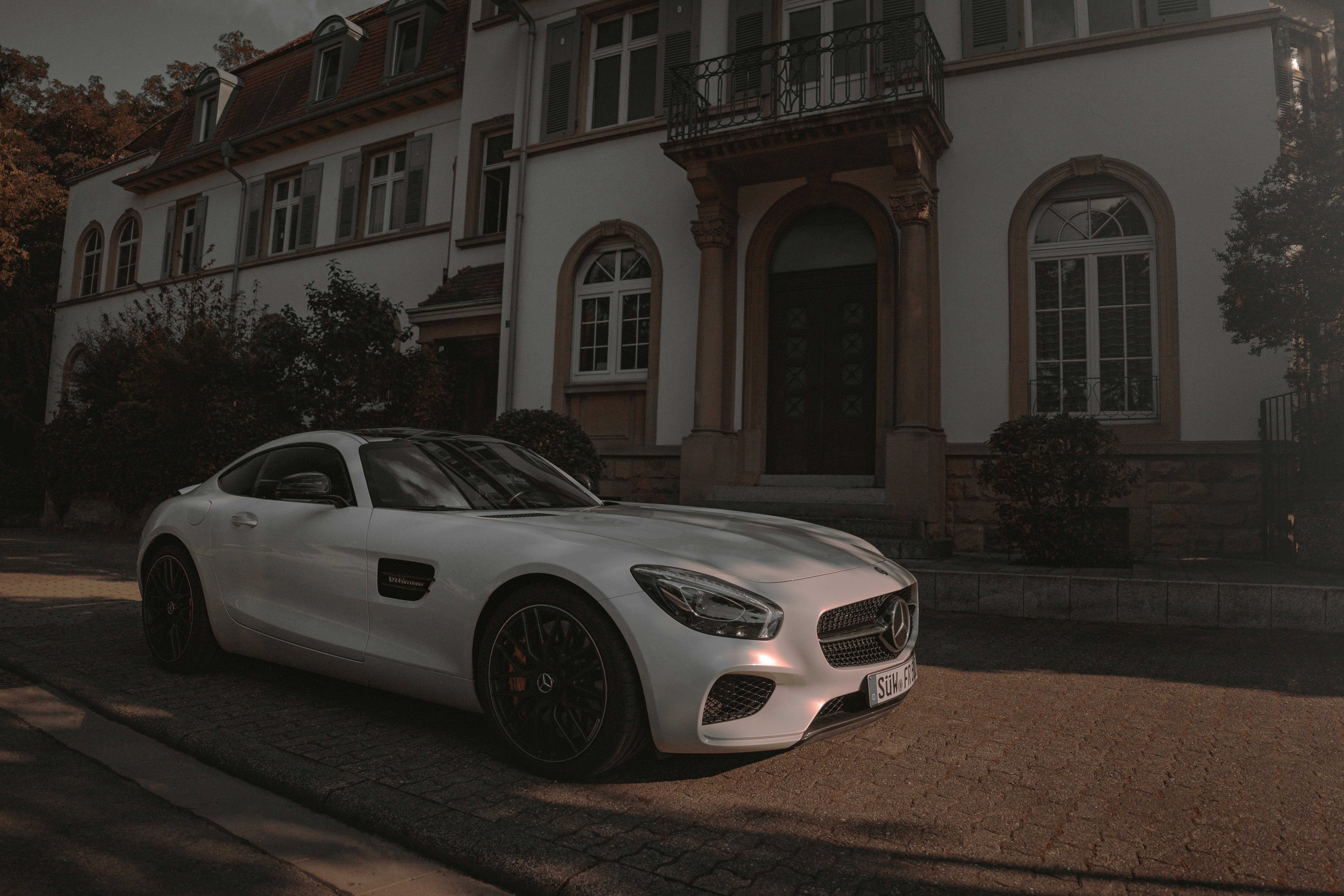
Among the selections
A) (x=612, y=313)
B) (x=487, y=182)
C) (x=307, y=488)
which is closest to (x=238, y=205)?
(x=487, y=182)

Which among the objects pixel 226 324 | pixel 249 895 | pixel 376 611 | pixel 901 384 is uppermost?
pixel 226 324

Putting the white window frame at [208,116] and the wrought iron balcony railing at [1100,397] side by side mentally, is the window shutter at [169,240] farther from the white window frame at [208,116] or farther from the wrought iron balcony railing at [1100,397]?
the wrought iron balcony railing at [1100,397]

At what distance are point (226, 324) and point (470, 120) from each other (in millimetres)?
5857

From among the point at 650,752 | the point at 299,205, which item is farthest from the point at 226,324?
the point at 650,752

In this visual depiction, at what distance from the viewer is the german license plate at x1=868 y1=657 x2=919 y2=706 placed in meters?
3.19

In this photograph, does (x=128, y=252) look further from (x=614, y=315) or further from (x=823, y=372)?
(x=823, y=372)

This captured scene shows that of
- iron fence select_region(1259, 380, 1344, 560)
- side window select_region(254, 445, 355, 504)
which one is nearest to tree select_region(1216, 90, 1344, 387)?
iron fence select_region(1259, 380, 1344, 560)

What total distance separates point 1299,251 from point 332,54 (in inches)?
793

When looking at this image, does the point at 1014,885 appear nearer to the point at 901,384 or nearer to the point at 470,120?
the point at 901,384

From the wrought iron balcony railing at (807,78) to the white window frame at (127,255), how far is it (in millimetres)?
18715

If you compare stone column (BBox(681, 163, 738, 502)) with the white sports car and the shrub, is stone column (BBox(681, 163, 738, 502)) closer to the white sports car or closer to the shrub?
the shrub

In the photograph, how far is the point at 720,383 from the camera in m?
11.8

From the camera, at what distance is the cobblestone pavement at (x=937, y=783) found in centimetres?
247

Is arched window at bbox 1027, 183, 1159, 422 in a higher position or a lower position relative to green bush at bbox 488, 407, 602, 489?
higher
